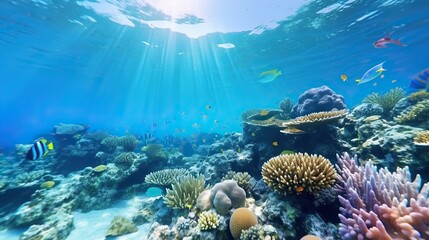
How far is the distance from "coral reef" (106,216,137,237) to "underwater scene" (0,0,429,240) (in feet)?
Result: 0.11

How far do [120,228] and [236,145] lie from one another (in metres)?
6.55

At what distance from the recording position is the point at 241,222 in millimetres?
3924

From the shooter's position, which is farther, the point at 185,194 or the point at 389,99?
the point at 389,99

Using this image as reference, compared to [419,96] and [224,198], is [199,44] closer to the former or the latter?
[419,96]

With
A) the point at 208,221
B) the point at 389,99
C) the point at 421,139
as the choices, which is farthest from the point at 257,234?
the point at 389,99

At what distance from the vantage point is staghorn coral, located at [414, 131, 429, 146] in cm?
453

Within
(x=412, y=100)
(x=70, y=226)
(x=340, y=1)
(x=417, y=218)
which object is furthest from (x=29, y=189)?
(x=340, y=1)

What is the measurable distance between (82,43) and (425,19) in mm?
35302

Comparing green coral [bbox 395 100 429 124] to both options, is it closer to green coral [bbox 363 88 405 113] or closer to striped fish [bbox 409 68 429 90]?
striped fish [bbox 409 68 429 90]

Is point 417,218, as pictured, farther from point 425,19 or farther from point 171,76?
point 171,76

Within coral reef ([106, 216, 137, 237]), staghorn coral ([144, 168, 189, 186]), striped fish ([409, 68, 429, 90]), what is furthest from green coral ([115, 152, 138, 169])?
striped fish ([409, 68, 429, 90])

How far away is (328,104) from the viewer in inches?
329

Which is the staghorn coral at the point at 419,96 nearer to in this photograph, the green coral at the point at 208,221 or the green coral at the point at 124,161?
the green coral at the point at 208,221

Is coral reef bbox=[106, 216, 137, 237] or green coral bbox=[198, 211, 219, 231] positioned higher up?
green coral bbox=[198, 211, 219, 231]
